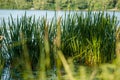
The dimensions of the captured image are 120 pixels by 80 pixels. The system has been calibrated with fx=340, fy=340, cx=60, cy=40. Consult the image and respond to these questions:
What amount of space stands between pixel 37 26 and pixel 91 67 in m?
1.51

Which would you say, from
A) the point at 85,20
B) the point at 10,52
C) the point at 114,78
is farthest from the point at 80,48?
the point at 114,78

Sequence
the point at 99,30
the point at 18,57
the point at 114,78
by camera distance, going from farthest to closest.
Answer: the point at 99,30, the point at 18,57, the point at 114,78

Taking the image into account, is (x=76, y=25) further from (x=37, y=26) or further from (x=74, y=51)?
(x=37, y=26)

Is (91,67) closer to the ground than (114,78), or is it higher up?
closer to the ground

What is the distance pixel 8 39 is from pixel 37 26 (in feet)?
2.13

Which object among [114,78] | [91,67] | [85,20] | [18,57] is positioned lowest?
[91,67]

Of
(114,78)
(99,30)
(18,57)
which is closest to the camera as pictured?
(114,78)

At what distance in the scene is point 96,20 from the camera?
7.48 m

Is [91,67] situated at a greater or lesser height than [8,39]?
lesser

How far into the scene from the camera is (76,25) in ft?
25.1

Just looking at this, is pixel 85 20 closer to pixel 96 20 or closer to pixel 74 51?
pixel 96 20

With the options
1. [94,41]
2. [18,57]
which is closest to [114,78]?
[18,57]

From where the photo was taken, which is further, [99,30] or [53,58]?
[99,30]

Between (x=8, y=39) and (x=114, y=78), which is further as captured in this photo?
(x=8, y=39)
